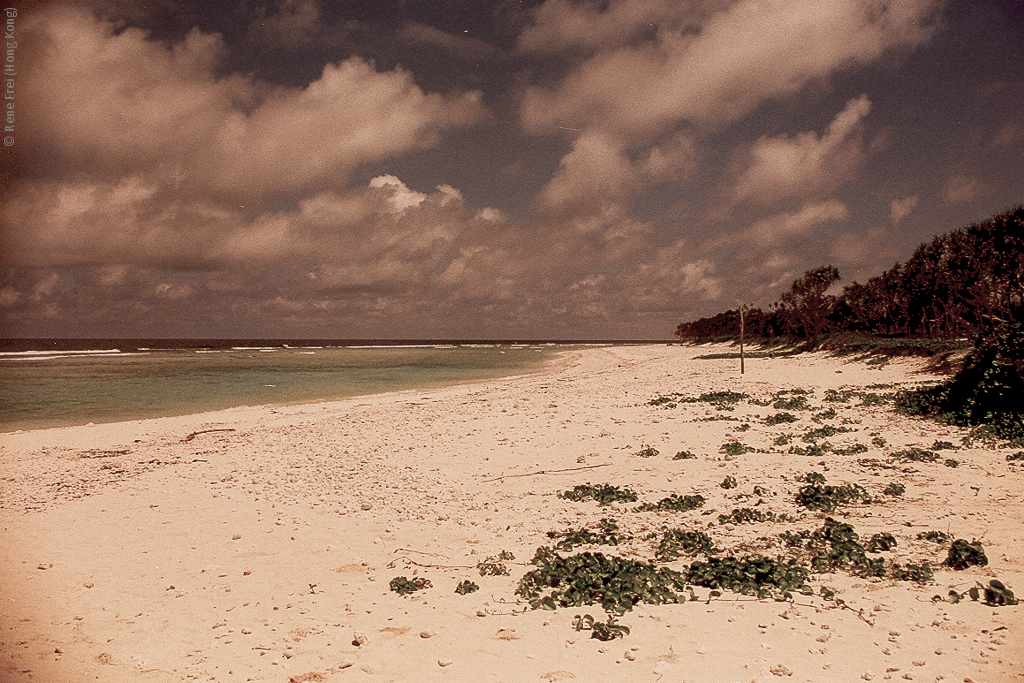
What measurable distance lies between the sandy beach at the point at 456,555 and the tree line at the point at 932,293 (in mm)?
10535

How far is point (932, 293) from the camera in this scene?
47.2m

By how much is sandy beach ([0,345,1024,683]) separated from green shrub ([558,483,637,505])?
0.77 feet

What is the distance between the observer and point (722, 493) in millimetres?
9086

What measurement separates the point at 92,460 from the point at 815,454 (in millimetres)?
18937

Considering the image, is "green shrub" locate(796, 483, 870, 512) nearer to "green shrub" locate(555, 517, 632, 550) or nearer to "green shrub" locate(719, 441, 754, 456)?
"green shrub" locate(719, 441, 754, 456)

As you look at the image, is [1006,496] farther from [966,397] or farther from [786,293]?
[786,293]

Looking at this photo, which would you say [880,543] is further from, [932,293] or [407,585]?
[932,293]

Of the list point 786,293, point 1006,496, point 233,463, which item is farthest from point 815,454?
point 786,293

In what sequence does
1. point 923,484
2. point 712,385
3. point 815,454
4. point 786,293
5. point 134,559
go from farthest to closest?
point 786,293
point 712,385
point 815,454
point 923,484
point 134,559

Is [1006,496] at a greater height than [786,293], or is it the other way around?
[786,293]

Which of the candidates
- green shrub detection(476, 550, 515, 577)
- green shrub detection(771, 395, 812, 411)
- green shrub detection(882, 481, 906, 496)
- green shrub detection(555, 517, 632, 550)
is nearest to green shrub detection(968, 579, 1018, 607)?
green shrub detection(882, 481, 906, 496)

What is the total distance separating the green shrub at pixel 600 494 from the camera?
9148mm

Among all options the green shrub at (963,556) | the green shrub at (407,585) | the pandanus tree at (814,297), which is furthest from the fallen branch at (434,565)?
the pandanus tree at (814,297)

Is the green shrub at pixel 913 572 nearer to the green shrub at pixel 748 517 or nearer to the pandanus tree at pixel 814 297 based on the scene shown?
the green shrub at pixel 748 517
